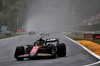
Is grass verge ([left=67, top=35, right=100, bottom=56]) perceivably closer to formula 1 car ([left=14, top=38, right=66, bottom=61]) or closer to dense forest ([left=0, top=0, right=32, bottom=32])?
formula 1 car ([left=14, top=38, right=66, bottom=61])

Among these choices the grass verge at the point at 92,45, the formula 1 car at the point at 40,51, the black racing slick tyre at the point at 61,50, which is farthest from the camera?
the grass verge at the point at 92,45

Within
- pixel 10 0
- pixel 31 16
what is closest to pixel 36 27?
pixel 31 16

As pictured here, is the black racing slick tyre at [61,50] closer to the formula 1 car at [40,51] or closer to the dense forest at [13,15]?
the formula 1 car at [40,51]

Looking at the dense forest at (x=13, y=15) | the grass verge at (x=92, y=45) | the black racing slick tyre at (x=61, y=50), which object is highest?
the dense forest at (x=13, y=15)

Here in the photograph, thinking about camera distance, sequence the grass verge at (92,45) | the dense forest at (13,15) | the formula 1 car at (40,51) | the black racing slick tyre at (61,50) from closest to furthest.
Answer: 1. the formula 1 car at (40,51)
2. the black racing slick tyre at (61,50)
3. the grass verge at (92,45)
4. the dense forest at (13,15)

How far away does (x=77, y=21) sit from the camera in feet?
472

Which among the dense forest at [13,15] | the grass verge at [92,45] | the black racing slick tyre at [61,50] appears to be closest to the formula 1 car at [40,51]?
the black racing slick tyre at [61,50]

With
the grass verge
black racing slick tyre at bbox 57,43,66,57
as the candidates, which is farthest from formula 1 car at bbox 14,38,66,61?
the grass verge

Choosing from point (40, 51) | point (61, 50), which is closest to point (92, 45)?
point (61, 50)

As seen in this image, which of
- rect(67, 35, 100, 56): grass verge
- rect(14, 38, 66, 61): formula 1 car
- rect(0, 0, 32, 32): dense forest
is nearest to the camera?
rect(14, 38, 66, 61): formula 1 car

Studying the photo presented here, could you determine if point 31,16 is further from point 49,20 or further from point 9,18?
point 9,18

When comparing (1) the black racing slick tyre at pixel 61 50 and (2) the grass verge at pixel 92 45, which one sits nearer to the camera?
(1) the black racing slick tyre at pixel 61 50

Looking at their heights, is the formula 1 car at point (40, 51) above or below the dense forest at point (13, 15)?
below

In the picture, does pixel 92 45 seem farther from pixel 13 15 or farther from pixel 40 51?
pixel 13 15
